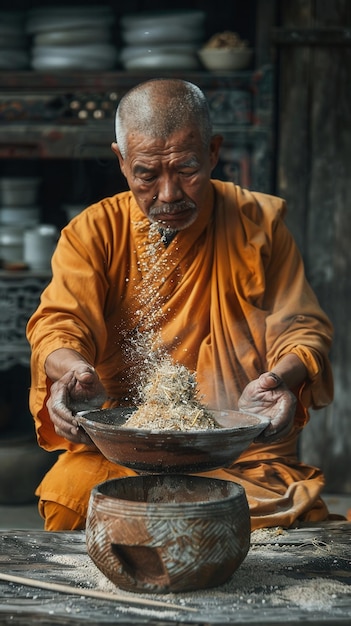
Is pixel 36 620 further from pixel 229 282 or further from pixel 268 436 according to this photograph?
pixel 229 282

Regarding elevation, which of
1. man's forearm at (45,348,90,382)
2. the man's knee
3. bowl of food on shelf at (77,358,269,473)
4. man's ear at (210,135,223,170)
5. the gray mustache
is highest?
man's ear at (210,135,223,170)

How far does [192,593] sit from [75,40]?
142 inches

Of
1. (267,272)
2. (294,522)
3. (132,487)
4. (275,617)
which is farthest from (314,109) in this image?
(275,617)

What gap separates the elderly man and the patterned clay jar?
0.77 meters

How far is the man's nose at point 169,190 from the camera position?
3.19 metres

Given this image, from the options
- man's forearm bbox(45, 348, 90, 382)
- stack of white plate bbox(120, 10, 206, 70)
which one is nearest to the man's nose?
man's forearm bbox(45, 348, 90, 382)

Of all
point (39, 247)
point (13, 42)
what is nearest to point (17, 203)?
point (39, 247)

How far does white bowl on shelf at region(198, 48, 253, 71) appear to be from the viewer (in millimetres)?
5199

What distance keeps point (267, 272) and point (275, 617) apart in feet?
5.07

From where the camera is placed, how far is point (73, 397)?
9.29 feet

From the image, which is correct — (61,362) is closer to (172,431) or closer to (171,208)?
(171,208)

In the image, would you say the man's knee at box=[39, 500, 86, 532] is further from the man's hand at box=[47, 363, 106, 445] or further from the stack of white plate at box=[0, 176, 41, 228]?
the stack of white plate at box=[0, 176, 41, 228]

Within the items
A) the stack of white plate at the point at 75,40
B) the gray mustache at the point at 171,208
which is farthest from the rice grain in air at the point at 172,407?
the stack of white plate at the point at 75,40

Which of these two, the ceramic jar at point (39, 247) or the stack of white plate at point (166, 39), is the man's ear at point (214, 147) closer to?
the stack of white plate at point (166, 39)
